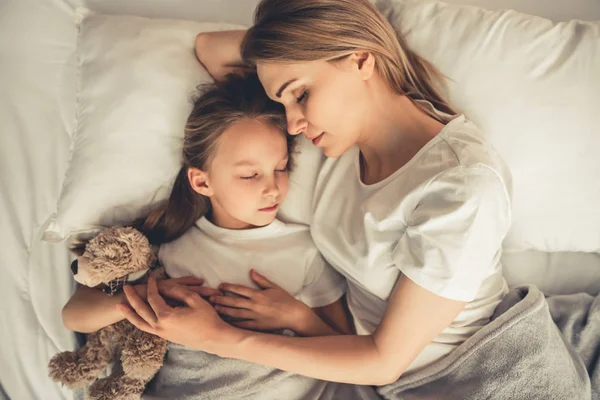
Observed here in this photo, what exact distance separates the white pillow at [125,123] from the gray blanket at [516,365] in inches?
29.2

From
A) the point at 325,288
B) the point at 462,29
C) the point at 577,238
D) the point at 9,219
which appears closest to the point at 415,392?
the point at 325,288

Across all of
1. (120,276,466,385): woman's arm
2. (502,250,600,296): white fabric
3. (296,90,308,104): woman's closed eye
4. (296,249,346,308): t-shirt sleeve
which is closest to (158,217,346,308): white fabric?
(296,249,346,308): t-shirt sleeve

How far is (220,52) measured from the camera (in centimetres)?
113

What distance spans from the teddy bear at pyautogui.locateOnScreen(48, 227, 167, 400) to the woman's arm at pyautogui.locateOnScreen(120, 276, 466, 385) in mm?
61

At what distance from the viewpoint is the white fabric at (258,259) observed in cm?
112

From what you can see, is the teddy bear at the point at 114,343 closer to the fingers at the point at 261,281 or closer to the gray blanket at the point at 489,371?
the gray blanket at the point at 489,371

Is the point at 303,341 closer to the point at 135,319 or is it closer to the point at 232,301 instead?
the point at 232,301

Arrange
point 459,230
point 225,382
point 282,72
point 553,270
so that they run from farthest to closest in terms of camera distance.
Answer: point 553,270, point 225,382, point 282,72, point 459,230

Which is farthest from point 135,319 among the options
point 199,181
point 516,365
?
point 516,365

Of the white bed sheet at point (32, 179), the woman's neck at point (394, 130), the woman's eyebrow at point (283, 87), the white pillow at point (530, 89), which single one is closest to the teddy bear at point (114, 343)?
the white bed sheet at point (32, 179)

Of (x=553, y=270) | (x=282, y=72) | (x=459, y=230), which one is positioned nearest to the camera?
(x=459, y=230)

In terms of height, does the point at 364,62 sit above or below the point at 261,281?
above

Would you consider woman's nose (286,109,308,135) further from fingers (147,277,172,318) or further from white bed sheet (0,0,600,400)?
white bed sheet (0,0,600,400)

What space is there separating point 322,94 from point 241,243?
0.44m
